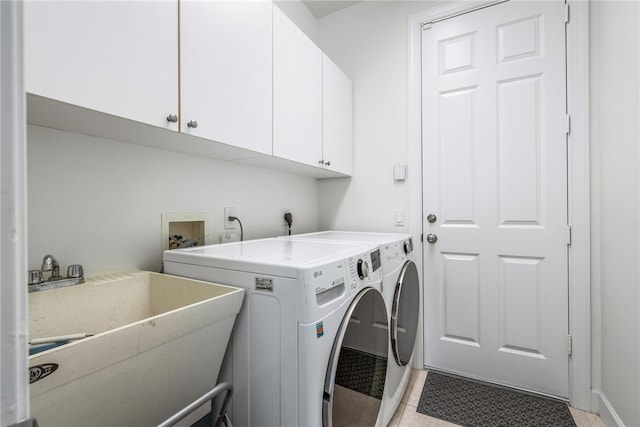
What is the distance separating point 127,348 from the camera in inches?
25.2

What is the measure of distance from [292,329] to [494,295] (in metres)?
1.58

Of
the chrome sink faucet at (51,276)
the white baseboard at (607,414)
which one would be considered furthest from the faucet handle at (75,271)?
the white baseboard at (607,414)

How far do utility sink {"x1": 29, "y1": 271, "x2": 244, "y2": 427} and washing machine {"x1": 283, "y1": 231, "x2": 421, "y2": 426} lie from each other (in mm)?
684

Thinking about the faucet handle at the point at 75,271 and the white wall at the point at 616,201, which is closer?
the faucet handle at the point at 75,271

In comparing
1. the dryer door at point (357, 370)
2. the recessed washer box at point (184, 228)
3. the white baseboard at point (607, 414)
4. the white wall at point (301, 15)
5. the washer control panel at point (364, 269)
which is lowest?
the white baseboard at point (607, 414)

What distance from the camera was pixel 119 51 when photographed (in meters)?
0.82

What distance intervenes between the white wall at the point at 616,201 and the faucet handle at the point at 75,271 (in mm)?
2135

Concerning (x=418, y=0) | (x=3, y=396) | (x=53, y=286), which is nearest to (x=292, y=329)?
(x=3, y=396)

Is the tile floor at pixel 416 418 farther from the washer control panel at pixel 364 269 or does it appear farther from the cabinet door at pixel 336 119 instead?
the cabinet door at pixel 336 119

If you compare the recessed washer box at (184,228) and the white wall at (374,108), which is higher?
the white wall at (374,108)

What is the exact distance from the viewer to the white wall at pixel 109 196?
94 cm

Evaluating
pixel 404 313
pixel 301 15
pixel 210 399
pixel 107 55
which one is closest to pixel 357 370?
pixel 210 399

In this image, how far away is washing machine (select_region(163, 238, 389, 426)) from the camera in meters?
0.81

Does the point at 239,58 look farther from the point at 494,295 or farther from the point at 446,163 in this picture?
the point at 494,295
